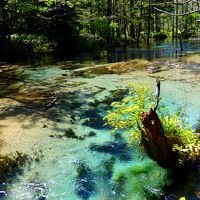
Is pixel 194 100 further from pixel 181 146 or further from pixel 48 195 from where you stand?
pixel 48 195

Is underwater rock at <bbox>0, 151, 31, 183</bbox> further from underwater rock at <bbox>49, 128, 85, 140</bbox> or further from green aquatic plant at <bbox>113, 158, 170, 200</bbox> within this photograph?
green aquatic plant at <bbox>113, 158, 170, 200</bbox>

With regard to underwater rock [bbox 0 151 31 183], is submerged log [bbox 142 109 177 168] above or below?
above

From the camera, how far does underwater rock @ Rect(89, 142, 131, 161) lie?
8.32 m

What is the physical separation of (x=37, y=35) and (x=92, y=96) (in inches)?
804

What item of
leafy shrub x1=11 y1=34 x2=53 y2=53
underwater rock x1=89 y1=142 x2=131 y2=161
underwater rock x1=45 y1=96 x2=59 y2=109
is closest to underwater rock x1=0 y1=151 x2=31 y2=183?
underwater rock x1=89 y1=142 x2=131 y2=161

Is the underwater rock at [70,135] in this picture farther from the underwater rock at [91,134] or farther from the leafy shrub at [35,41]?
the leafy shrub at [35,41]

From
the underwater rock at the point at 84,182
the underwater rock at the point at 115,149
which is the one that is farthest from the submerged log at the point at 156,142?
the underwater rock at the point at 84,182

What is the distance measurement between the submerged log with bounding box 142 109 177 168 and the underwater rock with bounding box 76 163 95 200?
146cm

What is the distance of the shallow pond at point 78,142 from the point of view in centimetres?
673

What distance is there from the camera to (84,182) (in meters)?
7.10

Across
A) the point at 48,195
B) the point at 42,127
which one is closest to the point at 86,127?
the point at 42,127

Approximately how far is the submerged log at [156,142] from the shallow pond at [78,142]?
1.34 feet

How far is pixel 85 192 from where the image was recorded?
22.0 ft

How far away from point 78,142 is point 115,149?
1.21 metres
